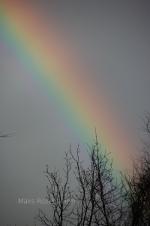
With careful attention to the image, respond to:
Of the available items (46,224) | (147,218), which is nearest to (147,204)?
(147,218)

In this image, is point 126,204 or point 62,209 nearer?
point 62,209

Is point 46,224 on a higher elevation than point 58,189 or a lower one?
lower

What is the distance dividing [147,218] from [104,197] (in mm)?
1054

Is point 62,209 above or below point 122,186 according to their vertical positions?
below

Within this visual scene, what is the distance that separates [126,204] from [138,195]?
988 millimetres

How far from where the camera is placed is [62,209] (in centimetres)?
677

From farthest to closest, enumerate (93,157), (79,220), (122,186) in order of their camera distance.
A: (122,186), (93,157), (79,220)

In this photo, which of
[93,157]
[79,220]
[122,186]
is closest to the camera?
[79,220]

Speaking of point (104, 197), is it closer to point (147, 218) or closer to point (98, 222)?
point (98, 222)

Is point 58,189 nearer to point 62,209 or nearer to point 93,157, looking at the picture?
point 62,209

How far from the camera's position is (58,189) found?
272 inches

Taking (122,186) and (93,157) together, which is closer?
(93,157)

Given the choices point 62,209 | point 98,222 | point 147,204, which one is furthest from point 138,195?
point 62,209

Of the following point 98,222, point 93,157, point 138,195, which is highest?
point 93,157
